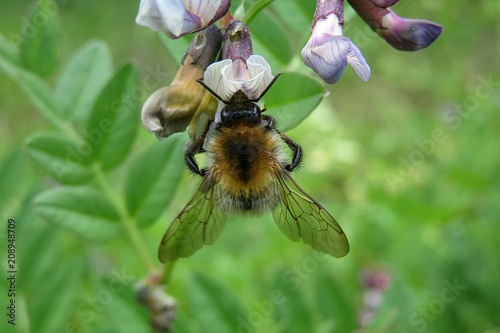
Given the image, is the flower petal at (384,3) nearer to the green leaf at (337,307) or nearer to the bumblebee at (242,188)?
the bumblebee at (242,188)

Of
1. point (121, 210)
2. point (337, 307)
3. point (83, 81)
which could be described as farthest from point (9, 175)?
point (337, 307)

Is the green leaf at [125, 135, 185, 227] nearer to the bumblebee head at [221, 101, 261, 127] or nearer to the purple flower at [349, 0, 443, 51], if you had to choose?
the bumblebee head at [221, 101, 261, 127]

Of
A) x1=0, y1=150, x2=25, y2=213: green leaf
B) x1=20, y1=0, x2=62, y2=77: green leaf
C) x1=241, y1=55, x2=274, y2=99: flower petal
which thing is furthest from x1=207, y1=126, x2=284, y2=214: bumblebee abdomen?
x1=0, y1=150, x2=25, y2=213: green leaf

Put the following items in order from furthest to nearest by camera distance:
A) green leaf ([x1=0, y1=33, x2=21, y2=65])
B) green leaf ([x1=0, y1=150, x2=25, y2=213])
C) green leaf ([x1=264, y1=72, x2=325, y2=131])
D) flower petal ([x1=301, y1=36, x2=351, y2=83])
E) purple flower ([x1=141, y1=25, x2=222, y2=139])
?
green leaf ([x1=0, y1=150, x2=25, y2=213]) → green leaf ([x1=0, y1=33, x2=21, y2=65]) → green leaf ([x1=264, y1=72, x2=325, y2=131]) → purple flower ([x1=141, y1=25, x2=222, y2=139]) → flower petal ([x1=301, y1=36, x2=351, y2=83])

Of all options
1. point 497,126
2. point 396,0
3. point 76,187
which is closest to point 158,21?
point 396,0

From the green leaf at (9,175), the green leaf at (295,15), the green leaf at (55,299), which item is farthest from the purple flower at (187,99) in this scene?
the green leaf at (9,175)

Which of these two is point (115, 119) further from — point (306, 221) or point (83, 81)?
point (306, 221)

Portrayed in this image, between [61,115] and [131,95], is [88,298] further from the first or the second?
[131,95]
